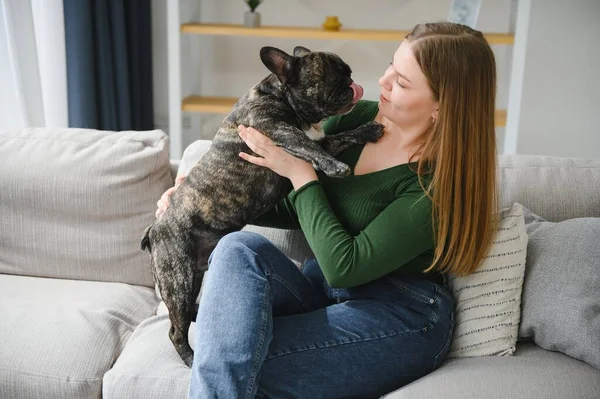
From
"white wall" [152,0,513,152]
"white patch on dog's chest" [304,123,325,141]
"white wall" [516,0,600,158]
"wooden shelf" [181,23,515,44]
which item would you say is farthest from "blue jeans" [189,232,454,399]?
"white wall" [152,0,513,152]

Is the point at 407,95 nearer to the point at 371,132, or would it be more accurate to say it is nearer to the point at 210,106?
the point at 371,132

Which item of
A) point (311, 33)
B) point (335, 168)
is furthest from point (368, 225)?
point (311, 33)

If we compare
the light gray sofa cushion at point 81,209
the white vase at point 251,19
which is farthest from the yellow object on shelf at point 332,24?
the light gray sofa cushion at point 81,209

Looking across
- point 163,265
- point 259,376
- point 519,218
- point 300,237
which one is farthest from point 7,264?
point 519,218

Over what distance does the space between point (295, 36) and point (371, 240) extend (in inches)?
96.9

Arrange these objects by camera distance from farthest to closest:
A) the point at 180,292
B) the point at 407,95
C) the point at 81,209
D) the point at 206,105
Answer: the point at 206,105 < the point at 81,209 < the point at 180,292 < the point at 407,95

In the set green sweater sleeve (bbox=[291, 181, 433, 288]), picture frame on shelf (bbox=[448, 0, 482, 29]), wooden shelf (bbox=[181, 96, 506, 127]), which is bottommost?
wooden shelf (bbox=[181, 96, 506, 127])

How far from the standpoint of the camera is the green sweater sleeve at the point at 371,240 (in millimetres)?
1728

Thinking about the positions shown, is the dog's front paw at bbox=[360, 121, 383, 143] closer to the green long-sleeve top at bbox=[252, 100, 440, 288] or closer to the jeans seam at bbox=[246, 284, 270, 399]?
the green long-sleeve top at bbox=[252, 100, 440, 288]

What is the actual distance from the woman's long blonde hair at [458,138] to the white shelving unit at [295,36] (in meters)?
2.22

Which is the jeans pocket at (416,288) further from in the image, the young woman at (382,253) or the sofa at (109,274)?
the sofa at (109,274)

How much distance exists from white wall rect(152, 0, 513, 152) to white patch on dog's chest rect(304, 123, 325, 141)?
7.83 ft

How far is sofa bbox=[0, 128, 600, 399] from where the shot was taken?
177 centimetres

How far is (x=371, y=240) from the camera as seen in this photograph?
1737 millimetres
